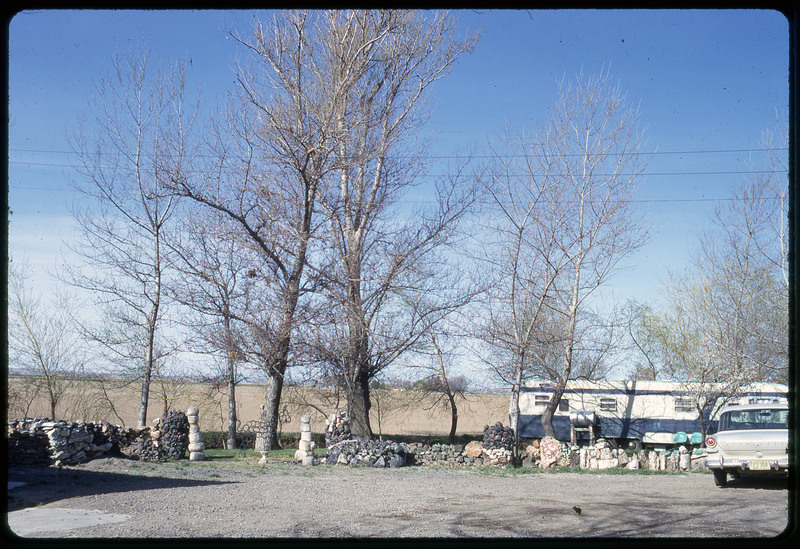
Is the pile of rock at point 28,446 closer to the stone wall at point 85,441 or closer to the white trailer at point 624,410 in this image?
the stone wall at point 85,441

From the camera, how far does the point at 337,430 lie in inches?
701

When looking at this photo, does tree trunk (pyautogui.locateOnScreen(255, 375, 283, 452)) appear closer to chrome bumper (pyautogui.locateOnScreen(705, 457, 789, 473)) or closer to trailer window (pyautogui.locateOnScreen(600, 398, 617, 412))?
trailer window (pyautogui.locateOnScreen(600, 398, 617, 412))

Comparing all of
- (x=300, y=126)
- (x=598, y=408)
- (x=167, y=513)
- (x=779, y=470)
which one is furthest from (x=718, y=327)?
(x=167, y=513)

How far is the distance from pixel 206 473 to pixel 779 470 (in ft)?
32.4

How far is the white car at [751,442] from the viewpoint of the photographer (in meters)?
10.3

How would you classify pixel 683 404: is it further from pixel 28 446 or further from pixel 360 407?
pixel 28 446

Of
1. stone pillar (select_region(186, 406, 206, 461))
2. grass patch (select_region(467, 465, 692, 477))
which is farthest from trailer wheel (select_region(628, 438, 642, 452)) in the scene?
stone pillar (select_region(186, 406, 206, 461))

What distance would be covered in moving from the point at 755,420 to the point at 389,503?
245 inches

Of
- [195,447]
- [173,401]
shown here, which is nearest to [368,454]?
[195,447]

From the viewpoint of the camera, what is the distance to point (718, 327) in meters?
20.5

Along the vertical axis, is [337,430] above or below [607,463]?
above

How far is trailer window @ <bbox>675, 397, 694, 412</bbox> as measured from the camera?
855 inches

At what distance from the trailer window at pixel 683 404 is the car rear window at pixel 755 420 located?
34.7ft

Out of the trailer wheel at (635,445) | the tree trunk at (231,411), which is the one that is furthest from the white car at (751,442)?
the tree trunk at (231,411)
